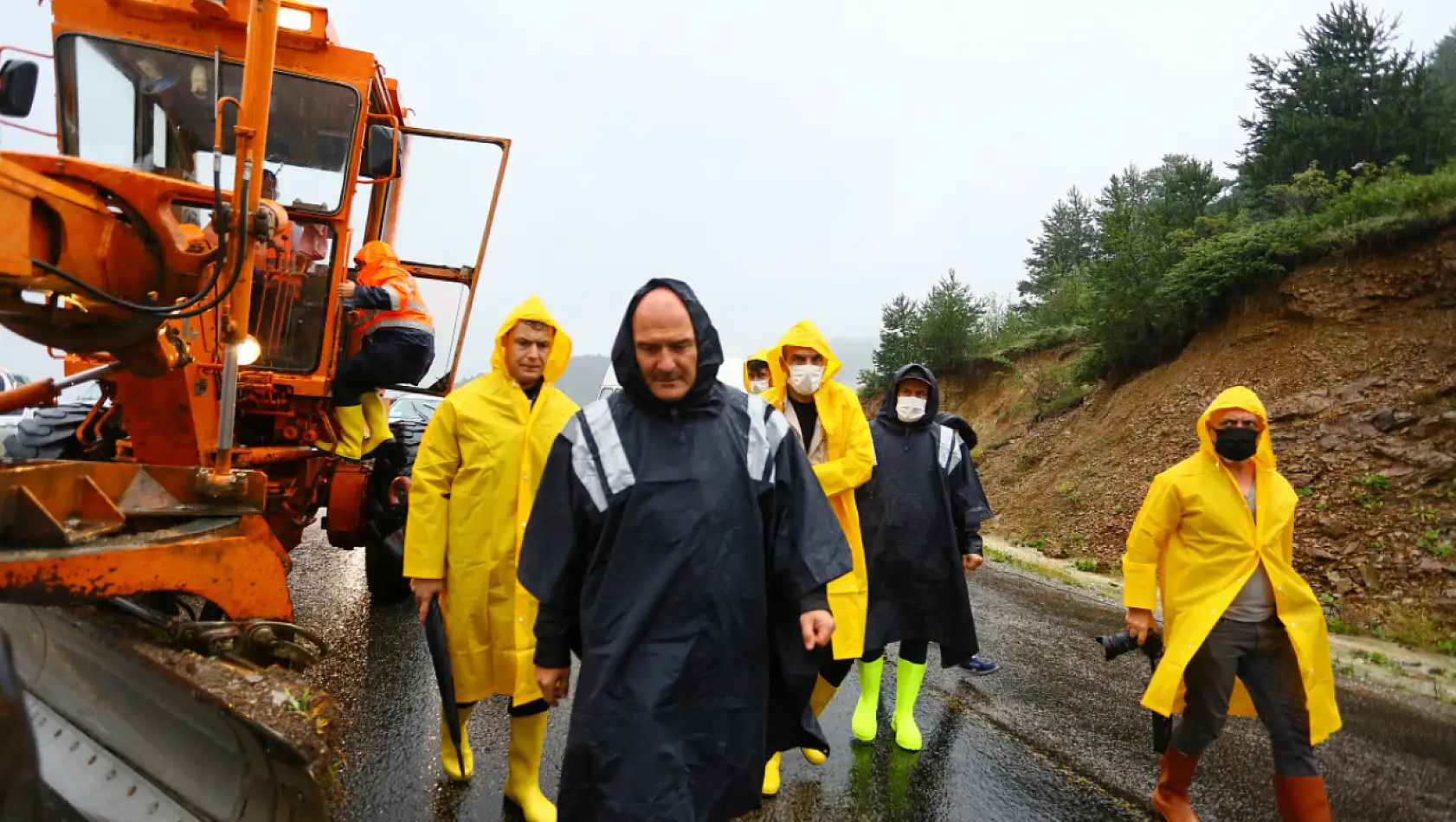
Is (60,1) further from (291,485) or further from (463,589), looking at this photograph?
(463,589)

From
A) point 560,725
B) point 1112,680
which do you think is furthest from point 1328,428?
point 560,725

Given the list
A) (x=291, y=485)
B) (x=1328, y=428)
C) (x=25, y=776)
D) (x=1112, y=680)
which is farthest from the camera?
(x=1328, y=428)

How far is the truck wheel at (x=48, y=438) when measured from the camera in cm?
471

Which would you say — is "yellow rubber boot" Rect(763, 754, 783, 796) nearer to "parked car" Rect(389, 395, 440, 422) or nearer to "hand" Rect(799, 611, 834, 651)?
"hand" Rect(799, 611, 834, 651)

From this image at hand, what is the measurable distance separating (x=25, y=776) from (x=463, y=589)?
1448mm

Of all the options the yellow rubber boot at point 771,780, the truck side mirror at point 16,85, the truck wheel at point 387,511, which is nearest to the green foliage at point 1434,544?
the yellow rubber boot at point 771,780

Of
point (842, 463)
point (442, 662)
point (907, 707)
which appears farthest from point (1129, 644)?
point (442, 662)

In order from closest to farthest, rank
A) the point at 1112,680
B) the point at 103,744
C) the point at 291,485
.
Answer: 1. the point at 103,744
2. the point at 291,485
3. the point at 1112,680

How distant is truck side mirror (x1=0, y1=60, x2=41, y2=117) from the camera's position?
3.46 metres

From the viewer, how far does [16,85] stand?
11.4ft

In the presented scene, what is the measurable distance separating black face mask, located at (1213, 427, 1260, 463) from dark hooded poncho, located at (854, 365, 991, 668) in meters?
1.40

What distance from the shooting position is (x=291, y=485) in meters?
4.96

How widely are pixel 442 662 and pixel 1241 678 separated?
3300 mm

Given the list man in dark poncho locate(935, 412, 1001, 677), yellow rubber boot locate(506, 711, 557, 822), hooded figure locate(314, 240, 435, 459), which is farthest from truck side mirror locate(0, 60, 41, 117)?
man in dark poncho locate(935, 412, 1001, 677)
